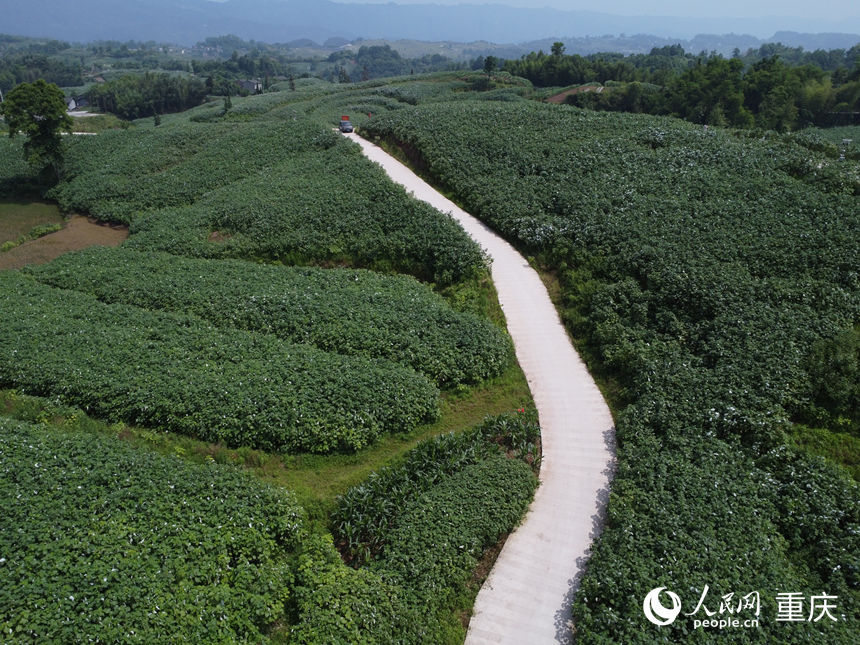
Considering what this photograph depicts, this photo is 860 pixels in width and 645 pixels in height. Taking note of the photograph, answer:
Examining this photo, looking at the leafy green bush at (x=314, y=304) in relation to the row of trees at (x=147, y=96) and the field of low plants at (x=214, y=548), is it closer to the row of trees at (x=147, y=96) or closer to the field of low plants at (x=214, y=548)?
the field of low plants at (x=214, y=548)

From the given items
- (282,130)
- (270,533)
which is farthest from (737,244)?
(282,130)

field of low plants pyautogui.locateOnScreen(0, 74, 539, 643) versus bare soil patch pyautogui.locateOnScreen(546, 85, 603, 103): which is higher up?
bare soil patch pyautogui.locateOnScreen(546, 85, 603, 103)

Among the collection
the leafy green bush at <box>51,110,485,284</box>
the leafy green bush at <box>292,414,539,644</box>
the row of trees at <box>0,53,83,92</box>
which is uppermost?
the row of trees at <box>0,53,83,92</box>

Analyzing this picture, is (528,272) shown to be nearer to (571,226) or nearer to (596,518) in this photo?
(571,226)

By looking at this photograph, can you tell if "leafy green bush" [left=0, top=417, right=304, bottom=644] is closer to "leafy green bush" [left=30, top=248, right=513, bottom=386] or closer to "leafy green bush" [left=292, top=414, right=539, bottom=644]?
"leafy green bush" [left=292, top=414, right=539, bottom=644]

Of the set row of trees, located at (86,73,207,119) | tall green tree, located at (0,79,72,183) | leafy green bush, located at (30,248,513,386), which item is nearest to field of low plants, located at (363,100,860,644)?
leafy green bush, located at (30,248,513,386)

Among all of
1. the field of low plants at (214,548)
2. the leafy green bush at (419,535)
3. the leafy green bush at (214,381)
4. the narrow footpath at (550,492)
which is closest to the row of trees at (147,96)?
the leafy green bush at (214,381)

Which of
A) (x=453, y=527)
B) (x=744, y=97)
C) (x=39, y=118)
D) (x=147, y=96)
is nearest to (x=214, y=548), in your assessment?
(x=453, y=527)
